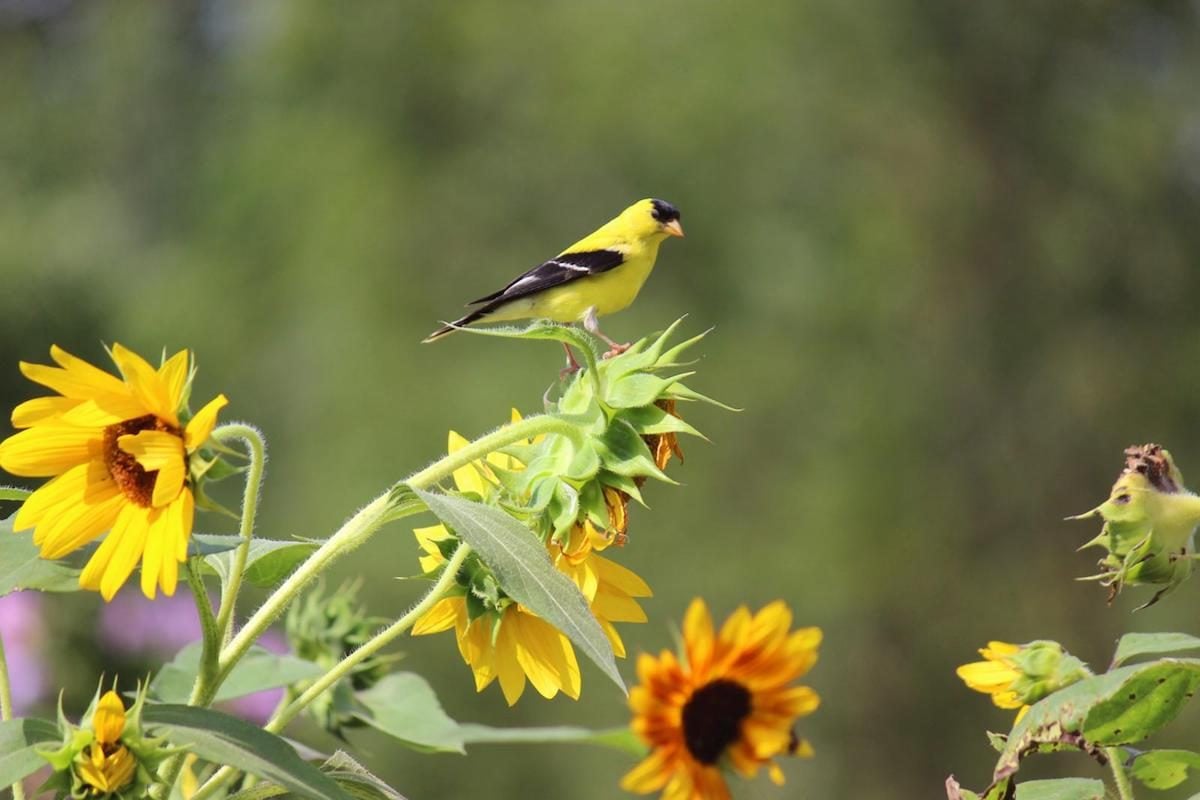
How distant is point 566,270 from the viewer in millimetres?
1671

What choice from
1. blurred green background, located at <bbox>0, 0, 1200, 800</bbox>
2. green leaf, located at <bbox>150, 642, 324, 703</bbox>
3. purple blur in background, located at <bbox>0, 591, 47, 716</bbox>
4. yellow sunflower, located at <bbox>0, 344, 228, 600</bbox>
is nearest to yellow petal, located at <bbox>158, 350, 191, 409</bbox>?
yellow sunflower, located at <bbox>0, 344, 228, 600</bbox>

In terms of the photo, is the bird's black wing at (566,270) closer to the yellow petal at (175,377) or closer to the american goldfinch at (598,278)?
the american goldfinch at (598,278)

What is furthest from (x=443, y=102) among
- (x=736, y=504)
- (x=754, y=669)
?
(x=754, y=669)

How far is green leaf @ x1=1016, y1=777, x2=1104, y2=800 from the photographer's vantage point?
0.80m

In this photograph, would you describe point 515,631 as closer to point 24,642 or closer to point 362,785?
point 362,785

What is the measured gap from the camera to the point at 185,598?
10.7 feet

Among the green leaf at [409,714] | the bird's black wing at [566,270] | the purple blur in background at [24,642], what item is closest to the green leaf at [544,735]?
the green leaf at [409,714]

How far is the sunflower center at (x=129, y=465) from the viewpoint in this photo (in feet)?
2.53

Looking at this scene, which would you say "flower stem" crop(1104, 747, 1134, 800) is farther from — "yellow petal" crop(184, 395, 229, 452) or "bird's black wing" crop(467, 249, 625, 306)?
"bird's black wing" crop(467, 249, 625, 306)

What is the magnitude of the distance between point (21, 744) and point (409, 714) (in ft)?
1.42

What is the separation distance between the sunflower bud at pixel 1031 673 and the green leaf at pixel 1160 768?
0.19ft

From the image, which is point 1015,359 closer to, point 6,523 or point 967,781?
point 967,781

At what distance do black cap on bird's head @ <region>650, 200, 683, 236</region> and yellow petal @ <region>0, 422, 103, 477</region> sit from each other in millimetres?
1071

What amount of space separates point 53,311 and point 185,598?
13.8ft
